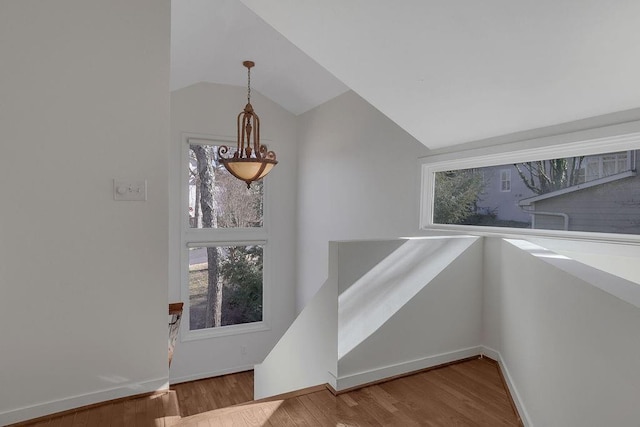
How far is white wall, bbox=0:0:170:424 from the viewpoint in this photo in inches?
77.7

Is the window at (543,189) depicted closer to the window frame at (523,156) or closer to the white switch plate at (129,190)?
the window frame at (523,156)

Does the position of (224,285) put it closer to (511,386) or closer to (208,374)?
(208,374)

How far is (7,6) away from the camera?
6.30 ft

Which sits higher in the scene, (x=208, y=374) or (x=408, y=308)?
(x=408, y=308)

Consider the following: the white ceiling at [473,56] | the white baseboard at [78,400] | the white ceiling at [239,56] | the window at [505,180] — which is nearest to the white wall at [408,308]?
the window at [505,180]

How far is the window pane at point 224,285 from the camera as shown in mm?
5309

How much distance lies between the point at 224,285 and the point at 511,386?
4.12 meters

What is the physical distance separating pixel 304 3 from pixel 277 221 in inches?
149

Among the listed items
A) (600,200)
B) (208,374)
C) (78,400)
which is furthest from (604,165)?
(208,374)

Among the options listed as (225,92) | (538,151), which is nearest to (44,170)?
(538,151)

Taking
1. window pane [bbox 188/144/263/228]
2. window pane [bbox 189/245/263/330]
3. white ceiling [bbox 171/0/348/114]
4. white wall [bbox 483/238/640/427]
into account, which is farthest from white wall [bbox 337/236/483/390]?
window pane [bbox 189/245/263/330]

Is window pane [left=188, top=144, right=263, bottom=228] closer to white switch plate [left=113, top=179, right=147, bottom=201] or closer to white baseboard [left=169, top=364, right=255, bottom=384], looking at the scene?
white baseboard [left=169, top=364, right=255, bottom=384]

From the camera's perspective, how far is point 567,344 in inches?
52.1

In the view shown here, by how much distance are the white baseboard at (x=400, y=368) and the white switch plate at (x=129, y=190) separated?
61.7 inches
